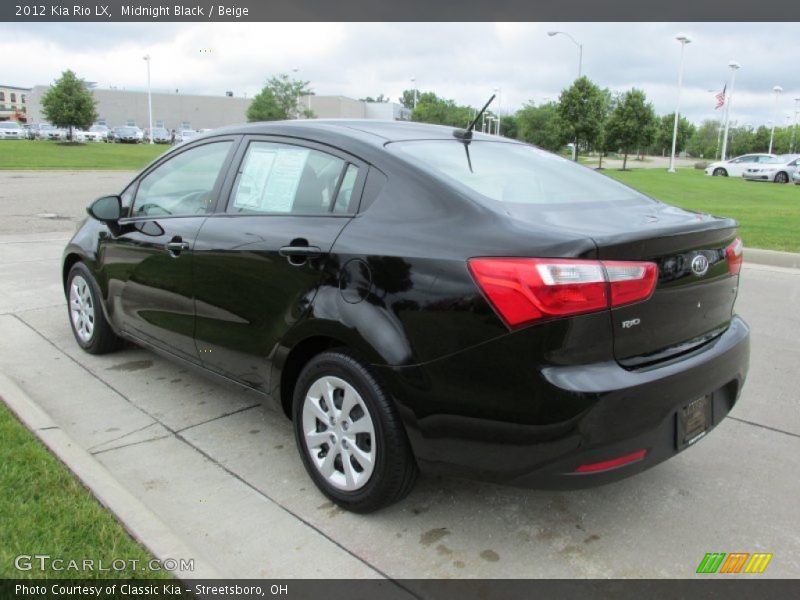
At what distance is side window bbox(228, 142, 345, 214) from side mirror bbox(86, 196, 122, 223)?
1.24 meters

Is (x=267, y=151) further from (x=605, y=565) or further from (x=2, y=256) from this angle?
(x=2, y=256)

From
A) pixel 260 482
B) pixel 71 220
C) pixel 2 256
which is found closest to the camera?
pixel 260 482

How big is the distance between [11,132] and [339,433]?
222ft

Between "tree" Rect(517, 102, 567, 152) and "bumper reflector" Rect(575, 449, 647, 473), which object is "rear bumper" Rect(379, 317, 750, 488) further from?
"tree" Rect(517, 102, 567, 152)

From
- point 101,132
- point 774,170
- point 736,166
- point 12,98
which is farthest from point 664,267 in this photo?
point 12,98

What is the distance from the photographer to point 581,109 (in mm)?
34281

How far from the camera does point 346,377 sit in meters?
2.79

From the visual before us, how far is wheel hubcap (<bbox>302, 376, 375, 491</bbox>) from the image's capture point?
2.81 m

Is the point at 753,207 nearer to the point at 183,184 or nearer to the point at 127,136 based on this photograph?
the point at 183,184

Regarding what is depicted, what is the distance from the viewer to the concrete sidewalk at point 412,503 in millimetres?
2660

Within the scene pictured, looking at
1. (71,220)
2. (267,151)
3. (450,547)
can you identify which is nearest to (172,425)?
(267,151)

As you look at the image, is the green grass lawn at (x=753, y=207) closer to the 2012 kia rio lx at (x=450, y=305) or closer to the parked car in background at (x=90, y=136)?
the 2012 kia rio lx at (x=450, y=305)

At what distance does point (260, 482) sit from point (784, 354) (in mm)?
4231

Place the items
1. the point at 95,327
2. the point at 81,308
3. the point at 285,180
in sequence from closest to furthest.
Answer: the point at 285,180 < the point at 95,327 < the point at 81,308
